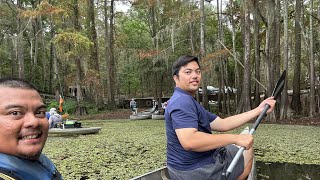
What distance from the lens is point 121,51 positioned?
990 inches

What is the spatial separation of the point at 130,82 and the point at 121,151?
25383mm

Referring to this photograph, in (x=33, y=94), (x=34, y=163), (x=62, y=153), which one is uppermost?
(x=33, y=94)

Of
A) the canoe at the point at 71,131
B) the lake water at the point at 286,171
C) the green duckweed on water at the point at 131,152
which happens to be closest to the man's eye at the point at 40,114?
the green duckweed on water at the point at 131,152

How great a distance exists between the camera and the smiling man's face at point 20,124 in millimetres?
1029

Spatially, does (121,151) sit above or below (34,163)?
below

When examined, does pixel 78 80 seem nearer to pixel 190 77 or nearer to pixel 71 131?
pixel 71 131

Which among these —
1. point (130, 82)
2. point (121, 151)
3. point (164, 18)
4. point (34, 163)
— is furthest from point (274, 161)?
point (130, 82)

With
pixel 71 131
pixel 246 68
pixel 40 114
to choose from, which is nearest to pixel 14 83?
pixel 40 114

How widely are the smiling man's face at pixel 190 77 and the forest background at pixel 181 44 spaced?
37.8 feet

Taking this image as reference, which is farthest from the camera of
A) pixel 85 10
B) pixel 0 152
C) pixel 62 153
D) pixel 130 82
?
pixel 130 82

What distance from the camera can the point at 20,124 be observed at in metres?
1.04

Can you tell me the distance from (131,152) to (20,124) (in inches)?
270

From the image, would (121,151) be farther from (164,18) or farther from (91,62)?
(164,18)

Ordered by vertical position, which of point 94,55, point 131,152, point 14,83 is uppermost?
point 94,55
